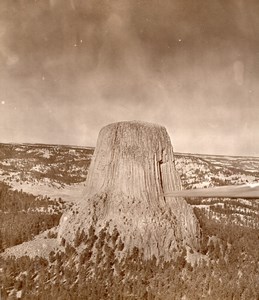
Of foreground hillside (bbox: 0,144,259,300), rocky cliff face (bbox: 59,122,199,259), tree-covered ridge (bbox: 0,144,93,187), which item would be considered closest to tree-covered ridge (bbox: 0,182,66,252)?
foreground hillside (bbox: 0,144,259,300)

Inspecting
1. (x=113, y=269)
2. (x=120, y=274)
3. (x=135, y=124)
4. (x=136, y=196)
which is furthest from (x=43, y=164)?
(x=120, y=274)

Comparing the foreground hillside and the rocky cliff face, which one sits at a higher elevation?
the rocky cliff face

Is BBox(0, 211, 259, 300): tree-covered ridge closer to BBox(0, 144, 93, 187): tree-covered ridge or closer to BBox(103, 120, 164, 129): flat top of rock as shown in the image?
BBox(103, 120, 164, 129): flat top of rock

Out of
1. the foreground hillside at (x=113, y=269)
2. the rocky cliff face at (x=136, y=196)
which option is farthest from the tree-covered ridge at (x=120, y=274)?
the rocky cliff face at (x=136, y=196)

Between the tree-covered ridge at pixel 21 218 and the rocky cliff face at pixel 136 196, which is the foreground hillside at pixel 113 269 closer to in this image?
the tree-covered ridge at pixel 21 218

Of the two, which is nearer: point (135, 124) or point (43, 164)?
point (135, 124)

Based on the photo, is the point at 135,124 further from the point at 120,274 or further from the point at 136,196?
the point at 120,274
